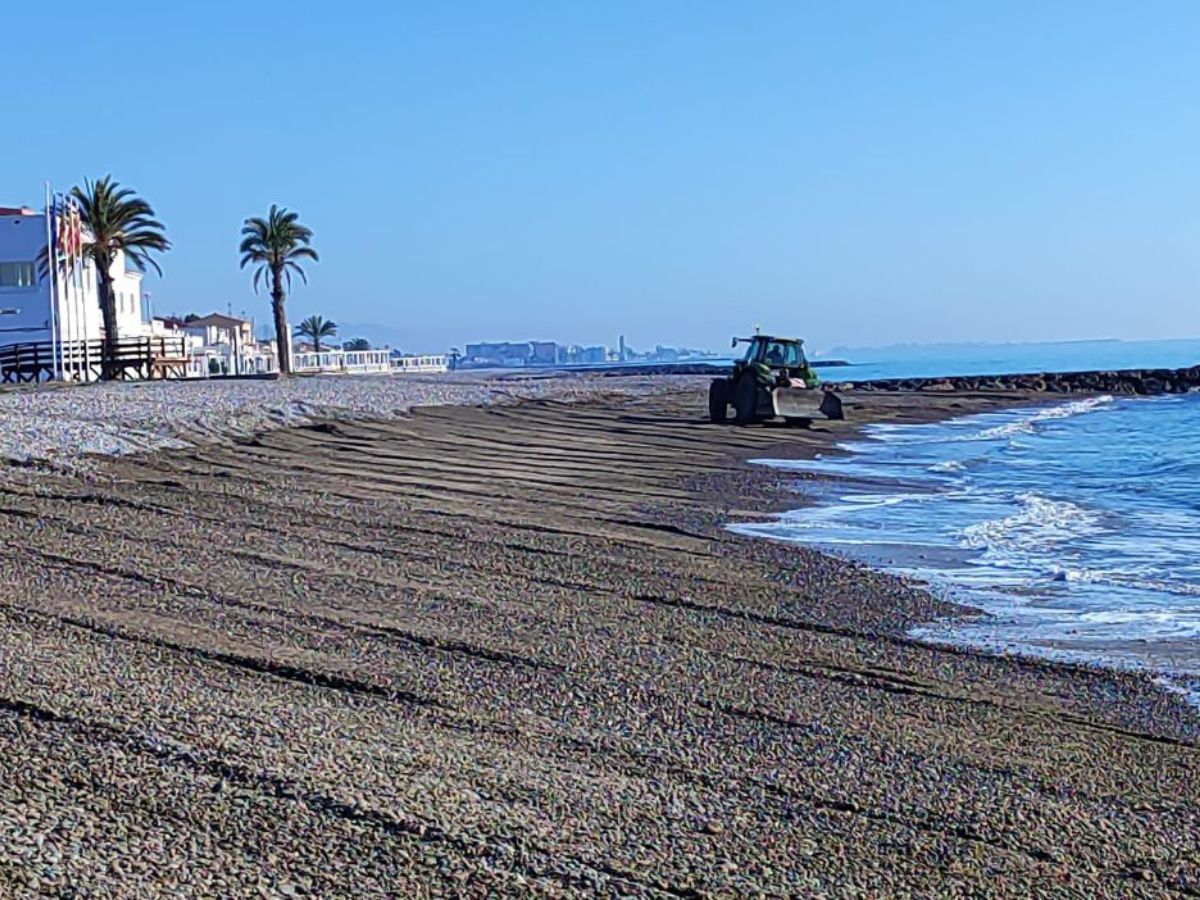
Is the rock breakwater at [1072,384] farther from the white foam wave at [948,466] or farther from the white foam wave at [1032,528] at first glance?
the white foam wave at [1032,528]

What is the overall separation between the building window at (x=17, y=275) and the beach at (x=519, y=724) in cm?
4146

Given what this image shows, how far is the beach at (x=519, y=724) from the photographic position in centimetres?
474

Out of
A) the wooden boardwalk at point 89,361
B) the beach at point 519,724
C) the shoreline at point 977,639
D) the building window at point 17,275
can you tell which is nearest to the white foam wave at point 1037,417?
the shoreline at point 977,639

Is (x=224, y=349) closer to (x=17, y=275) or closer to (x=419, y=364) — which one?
(x=419, y=364)

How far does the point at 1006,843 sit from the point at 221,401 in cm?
2214

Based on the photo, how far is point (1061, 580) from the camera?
12.0 metres

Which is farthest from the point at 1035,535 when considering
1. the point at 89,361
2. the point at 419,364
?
the point at 419,364

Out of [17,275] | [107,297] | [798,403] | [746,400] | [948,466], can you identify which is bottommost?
[948,466]

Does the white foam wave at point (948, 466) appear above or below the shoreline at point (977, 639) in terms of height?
below

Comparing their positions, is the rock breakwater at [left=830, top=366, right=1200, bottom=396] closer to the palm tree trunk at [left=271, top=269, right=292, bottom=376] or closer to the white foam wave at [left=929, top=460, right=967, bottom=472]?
the palm tree trunk at [left=271, top=269, right=292, bottom=376]

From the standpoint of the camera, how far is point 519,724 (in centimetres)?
634

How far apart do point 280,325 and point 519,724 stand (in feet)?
181

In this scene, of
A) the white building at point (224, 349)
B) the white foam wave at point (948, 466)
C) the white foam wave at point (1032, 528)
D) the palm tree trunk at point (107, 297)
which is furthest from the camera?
the white building at point (224, 349)

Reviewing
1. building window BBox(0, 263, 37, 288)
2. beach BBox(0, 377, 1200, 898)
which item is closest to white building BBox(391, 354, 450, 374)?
building window BBox(0, 263, 37, 288)
